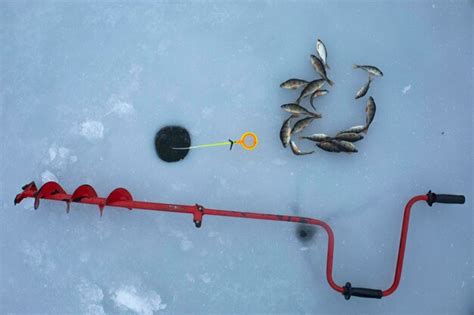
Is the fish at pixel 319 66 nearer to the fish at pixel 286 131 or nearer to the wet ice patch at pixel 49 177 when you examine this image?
the fish at pixel 286 131

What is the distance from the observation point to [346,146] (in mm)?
2658

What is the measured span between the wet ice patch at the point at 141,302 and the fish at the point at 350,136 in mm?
1369

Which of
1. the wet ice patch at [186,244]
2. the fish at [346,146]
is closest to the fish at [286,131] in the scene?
the fish at [346,146]

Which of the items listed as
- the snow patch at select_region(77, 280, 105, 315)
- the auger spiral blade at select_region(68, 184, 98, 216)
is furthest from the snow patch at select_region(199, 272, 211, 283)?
the auger spiral blade at select_region(68, 184, 98, 216)

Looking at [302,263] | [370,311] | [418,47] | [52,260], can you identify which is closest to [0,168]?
[52,260]

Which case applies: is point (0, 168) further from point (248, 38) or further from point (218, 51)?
point (248, 38)

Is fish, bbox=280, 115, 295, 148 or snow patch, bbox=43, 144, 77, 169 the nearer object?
fish, bbox=280, 115, 295, 148

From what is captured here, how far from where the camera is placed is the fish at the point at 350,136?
2.66 meters

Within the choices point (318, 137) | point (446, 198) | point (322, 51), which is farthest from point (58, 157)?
point (446, 198)

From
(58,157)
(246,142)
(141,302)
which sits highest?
(246,142)

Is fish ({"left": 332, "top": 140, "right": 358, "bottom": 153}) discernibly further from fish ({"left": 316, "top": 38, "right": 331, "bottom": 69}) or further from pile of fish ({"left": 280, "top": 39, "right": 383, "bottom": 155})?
fish ({"left": 316, "top": 38, "right": 331, "bottom": 69})

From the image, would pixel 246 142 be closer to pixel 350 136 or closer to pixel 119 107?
pixel 350 136

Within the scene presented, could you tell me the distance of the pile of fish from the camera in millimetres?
2670

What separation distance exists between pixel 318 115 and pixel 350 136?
8.4 inches
